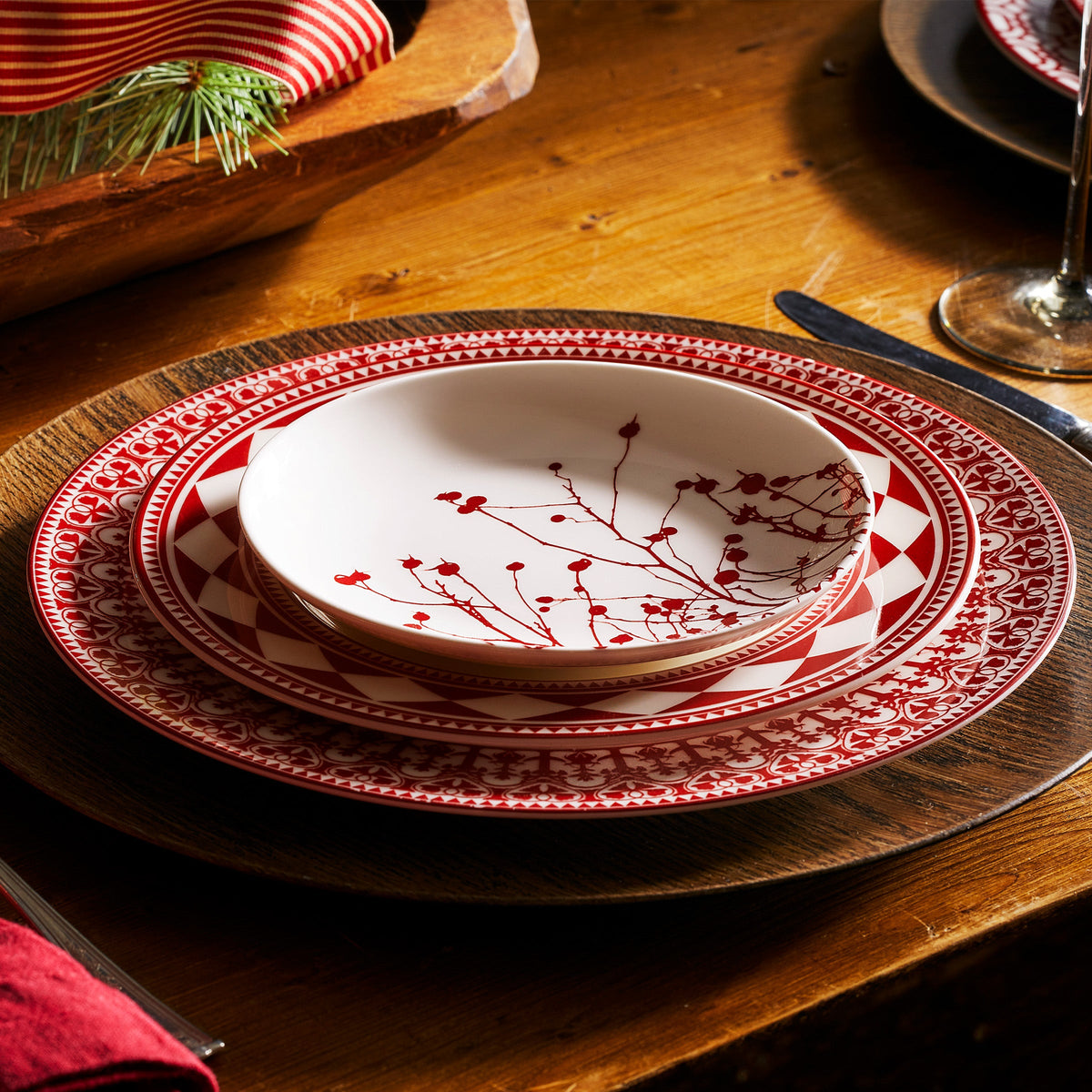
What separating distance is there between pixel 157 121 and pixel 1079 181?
52 centimetres

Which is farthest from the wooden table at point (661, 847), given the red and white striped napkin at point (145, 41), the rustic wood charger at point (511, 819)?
the red and white striped napkin at point (145, 41)

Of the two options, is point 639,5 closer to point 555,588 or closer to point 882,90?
point 882,90

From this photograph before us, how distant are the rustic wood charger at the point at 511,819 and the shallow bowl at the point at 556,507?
55 millimetres

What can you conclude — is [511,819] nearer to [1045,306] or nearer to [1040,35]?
[1045,306]

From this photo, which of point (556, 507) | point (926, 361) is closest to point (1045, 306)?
point (926, 361)

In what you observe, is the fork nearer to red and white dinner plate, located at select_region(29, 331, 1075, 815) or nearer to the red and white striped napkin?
red and white dinner plate, located at select_region(29, 331, 1075, 815)

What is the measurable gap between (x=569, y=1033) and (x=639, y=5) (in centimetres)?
108

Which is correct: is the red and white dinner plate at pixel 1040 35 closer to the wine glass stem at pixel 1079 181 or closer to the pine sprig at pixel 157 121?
the wine glass stem at pixel 1079 181

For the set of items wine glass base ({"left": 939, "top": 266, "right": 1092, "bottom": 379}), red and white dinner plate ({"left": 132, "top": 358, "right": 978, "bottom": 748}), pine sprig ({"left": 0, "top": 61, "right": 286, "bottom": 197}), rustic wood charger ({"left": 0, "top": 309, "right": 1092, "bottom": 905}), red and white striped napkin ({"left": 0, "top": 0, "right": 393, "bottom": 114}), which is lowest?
wine glass base ({"left": 939, "top": 266, "right": 1092, "bottom": 379})

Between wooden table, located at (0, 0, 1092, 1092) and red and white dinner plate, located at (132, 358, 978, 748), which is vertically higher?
red and white dinner plate, located at (132, 358, 978, 748)

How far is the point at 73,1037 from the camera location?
0.28 m

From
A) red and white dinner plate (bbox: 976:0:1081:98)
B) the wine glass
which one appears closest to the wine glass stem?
the wine glass

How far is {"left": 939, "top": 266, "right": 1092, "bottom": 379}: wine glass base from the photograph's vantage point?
695 millimetres

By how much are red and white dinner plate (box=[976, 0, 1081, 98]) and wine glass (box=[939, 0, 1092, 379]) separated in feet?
0.31
